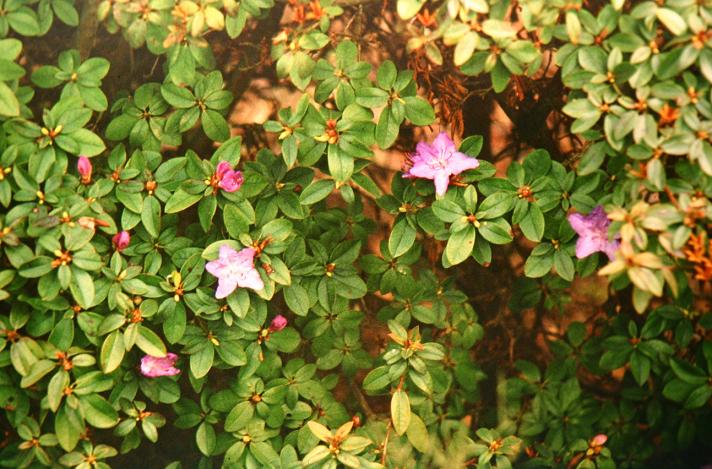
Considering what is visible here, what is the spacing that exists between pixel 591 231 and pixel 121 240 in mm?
1128

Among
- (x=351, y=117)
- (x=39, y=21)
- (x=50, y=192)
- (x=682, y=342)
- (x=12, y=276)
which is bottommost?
(x=682, y=342)

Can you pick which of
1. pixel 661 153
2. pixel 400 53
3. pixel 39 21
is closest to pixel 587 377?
pixel 661 153

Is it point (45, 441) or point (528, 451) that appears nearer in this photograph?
point (45, 441)

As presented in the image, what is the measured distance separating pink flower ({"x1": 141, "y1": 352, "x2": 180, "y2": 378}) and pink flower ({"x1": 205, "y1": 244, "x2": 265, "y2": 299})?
0.26m

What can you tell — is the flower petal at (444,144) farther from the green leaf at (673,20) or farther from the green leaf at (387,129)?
the green leaf at (673,20)

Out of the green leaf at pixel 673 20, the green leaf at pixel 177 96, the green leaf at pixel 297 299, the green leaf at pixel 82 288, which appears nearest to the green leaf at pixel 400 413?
the green leaf at pixel 297 299

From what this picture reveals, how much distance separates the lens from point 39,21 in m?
1.91

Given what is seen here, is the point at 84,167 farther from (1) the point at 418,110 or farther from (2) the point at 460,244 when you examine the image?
(2) the point at 460,244

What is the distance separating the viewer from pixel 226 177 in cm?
183

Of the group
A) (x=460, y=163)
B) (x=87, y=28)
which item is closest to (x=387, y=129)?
(x=460, y=163)

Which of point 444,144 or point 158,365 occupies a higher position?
point 444,144

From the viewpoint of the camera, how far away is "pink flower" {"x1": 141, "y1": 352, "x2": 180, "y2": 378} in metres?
1.87

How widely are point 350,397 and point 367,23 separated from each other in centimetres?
111

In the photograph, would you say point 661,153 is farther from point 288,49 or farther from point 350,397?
point 350,397
